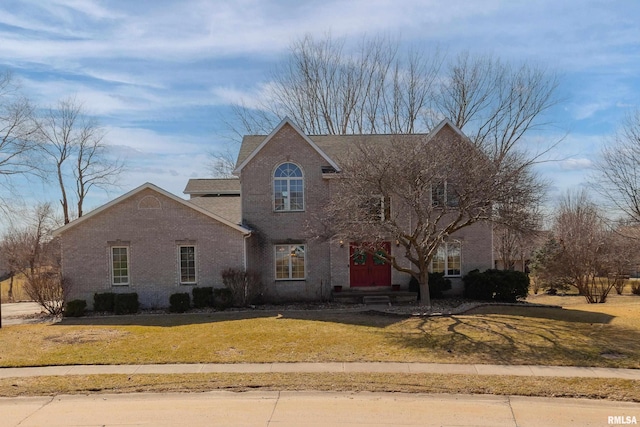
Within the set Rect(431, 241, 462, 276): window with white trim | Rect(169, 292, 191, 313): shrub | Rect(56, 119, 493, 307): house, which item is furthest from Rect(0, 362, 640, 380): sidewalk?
Rect(431, 241, 462, 276): window with white trim

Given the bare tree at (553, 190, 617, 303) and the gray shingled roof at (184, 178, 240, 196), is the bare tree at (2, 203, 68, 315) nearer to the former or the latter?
the gray shingled roof at (184, 178, 240, 196)

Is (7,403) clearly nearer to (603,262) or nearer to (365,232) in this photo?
(365,232)

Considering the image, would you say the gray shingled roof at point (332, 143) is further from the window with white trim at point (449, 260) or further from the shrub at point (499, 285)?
the shrub at point (499, 285)

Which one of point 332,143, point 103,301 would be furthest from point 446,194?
point 103,301

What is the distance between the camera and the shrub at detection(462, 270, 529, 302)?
73.5 feet

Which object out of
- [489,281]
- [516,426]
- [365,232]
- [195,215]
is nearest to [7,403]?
[516,426]

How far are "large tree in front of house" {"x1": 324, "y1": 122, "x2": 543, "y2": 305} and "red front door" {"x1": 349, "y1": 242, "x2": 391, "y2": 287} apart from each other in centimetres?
457

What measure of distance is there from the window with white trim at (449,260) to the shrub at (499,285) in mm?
1140

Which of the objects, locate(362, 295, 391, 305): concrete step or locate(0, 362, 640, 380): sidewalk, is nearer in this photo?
locate(0, 362, 640, 380): sidewalk

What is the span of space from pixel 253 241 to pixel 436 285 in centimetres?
828

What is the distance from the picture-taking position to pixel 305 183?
23.1 m

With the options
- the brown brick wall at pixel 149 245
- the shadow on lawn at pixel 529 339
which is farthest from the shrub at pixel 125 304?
the shadow on lawn at pixel 529 339

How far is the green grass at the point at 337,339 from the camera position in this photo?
12.0 metres

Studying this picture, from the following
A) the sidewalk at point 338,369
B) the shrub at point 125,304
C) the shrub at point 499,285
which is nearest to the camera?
the sidewalk at point 338,369
